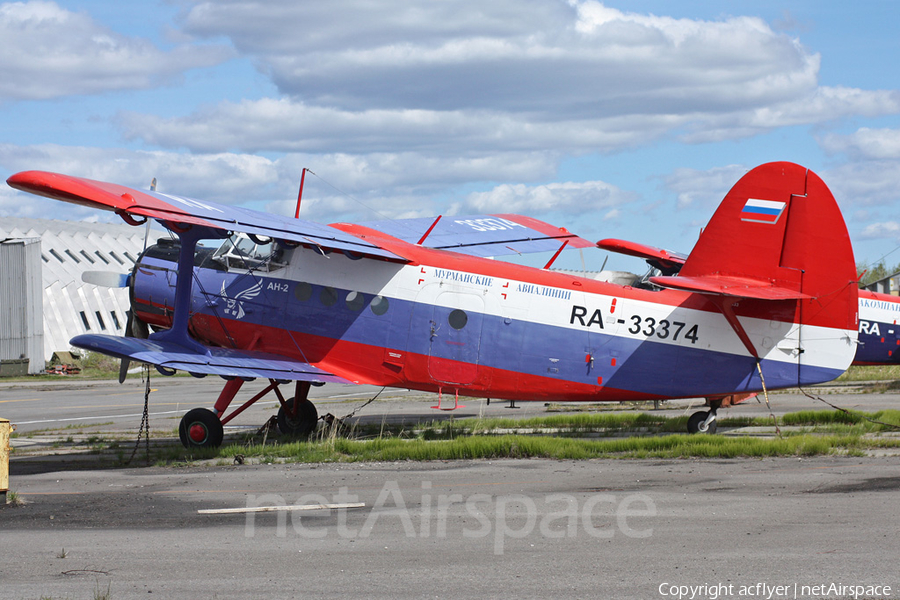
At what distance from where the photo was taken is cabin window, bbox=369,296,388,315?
14398 mm

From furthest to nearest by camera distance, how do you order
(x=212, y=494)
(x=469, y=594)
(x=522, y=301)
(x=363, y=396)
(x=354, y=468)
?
(x=363, y=396)
(x=522, y=301)
(x=354, y=468)
(x=212, y=494)
(x=469, y=594)

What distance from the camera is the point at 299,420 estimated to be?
629 inches

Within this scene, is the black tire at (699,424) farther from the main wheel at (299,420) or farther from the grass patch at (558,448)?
the main wheel at (299,420)

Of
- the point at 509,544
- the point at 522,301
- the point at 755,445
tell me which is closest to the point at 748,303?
the point at 755,445

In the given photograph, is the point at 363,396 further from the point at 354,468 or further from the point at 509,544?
the point at 509,544

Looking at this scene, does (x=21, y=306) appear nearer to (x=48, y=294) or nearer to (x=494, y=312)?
(x=48, y=294)

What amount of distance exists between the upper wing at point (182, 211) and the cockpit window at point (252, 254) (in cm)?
57

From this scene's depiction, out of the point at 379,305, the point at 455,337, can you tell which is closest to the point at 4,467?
the point at 379,305

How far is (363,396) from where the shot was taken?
26.3 meters

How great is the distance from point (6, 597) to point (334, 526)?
117 inches

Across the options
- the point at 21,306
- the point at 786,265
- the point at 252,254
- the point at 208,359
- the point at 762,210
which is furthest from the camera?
the point at 21,306

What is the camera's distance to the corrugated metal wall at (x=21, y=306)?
4131cm

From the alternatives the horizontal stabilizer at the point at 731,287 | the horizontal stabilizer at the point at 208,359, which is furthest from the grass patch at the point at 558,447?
the horizontal stabilizer at the point at 731,287

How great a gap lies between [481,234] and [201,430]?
7.03 meters
